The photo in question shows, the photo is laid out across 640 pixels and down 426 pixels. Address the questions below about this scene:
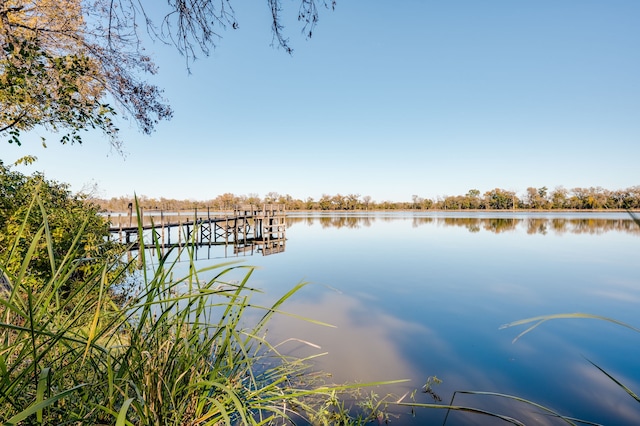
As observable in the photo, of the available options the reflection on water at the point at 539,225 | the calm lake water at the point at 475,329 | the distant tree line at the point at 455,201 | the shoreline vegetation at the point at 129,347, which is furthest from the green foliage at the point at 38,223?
the distant tree line at the point at 455,201

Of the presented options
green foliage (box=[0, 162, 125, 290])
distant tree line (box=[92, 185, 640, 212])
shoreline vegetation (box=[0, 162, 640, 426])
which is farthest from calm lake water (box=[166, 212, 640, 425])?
distant tree line (box=[92, 185, 640, 212])

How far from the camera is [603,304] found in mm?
9828

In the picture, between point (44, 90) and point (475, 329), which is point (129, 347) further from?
point (475, 329)

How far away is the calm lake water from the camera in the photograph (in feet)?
16.1

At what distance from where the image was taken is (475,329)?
7.80 metres

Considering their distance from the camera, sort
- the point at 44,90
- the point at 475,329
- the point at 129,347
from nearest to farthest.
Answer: the point at 129,347 → the point at 44,90 → the point at 475,329

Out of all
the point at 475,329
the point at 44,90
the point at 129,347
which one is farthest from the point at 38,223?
the point at 475,329

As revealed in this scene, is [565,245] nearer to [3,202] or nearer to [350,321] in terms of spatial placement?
[350,321]

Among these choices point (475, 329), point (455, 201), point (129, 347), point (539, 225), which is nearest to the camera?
point (129, 347)

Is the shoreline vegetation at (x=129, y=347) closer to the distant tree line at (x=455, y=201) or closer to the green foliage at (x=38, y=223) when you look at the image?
the green foliage at (x=38, y=223)

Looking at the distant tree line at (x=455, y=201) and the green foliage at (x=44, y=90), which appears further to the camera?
the distant tree line at (x=455, y=201)

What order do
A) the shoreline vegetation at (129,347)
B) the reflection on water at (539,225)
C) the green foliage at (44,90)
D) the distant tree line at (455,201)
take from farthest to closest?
1. the distant tree line at (455,201)
2. the reflection on water at (539,225)
3. the green foliage at (44,90)
4. the shoreline vegetation at (129,347)

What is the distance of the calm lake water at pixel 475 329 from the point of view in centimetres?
490

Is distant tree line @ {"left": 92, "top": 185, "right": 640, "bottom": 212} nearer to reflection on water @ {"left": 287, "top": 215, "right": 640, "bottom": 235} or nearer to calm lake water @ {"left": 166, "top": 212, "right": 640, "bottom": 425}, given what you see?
reflection on water @ {"left": 287, "top": 215, "right": 640, "bottom": 235}
